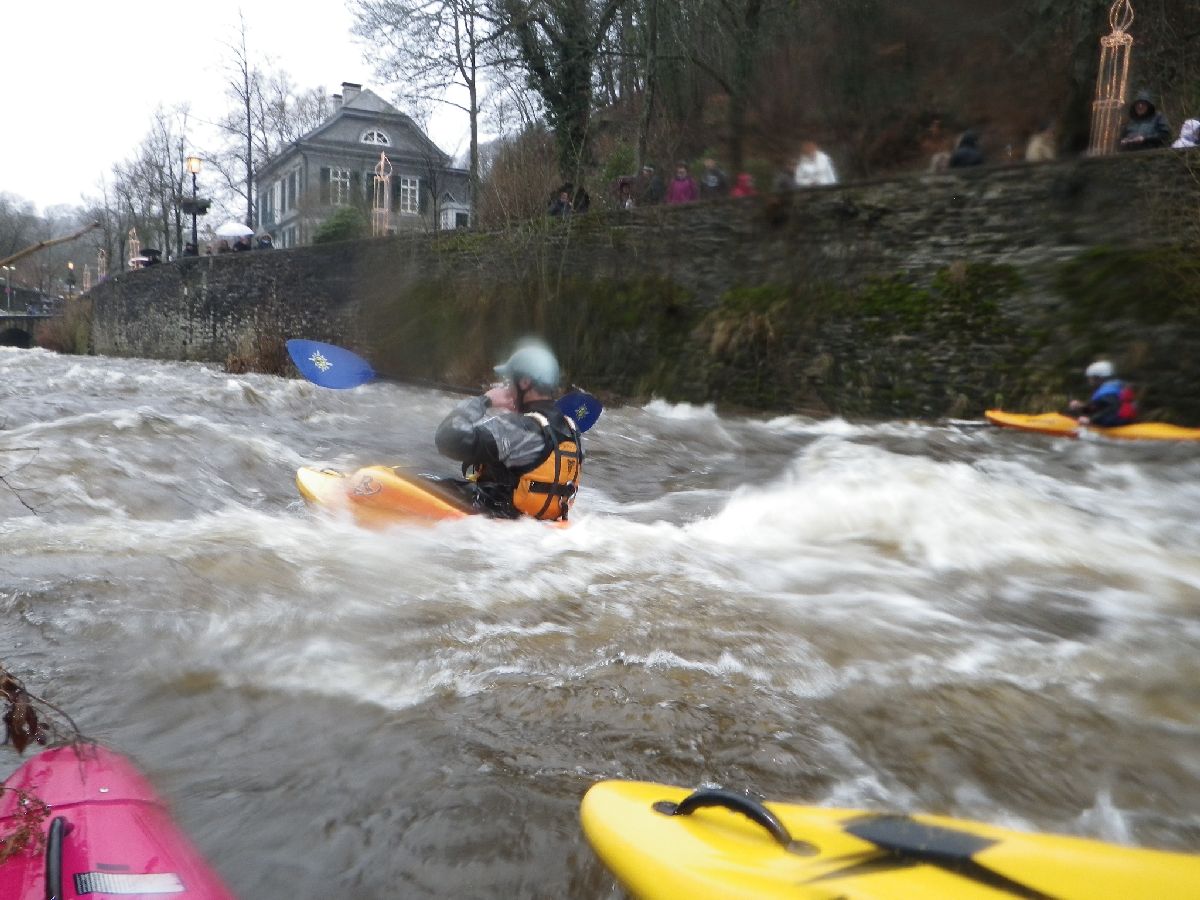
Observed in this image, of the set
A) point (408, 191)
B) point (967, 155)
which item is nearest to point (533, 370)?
point (967, 155)

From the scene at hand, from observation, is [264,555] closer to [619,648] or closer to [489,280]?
[619,648]

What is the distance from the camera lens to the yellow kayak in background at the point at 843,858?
152 cm

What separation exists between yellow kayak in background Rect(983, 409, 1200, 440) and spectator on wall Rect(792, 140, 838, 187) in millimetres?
3788

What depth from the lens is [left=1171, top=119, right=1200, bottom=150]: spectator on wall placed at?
8578mm

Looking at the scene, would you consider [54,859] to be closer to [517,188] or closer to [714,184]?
[714,184]

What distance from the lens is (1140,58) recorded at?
11.9 meters

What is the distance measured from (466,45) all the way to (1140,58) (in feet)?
41.3

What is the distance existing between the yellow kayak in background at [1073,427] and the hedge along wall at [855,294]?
37cm

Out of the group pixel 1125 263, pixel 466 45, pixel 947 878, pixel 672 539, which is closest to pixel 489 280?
pixel 466 45

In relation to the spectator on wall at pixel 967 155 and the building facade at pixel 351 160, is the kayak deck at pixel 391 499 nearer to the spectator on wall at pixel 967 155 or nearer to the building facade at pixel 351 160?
the spectator on wall at pixel 967 155

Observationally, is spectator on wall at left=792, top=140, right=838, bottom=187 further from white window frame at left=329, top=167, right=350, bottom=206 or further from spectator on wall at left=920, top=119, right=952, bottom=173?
white window frame at left=329, top=167, right=350, bottom=206

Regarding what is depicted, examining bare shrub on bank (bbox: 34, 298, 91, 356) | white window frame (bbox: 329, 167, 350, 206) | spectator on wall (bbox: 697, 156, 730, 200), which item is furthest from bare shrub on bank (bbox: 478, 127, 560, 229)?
bare shrub on bank (bbox: 34, 298, 91, 356)

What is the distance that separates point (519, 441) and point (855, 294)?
743 cm

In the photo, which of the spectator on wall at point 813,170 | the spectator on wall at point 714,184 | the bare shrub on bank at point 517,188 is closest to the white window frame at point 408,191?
the bare shrub on bank at point 517,188
